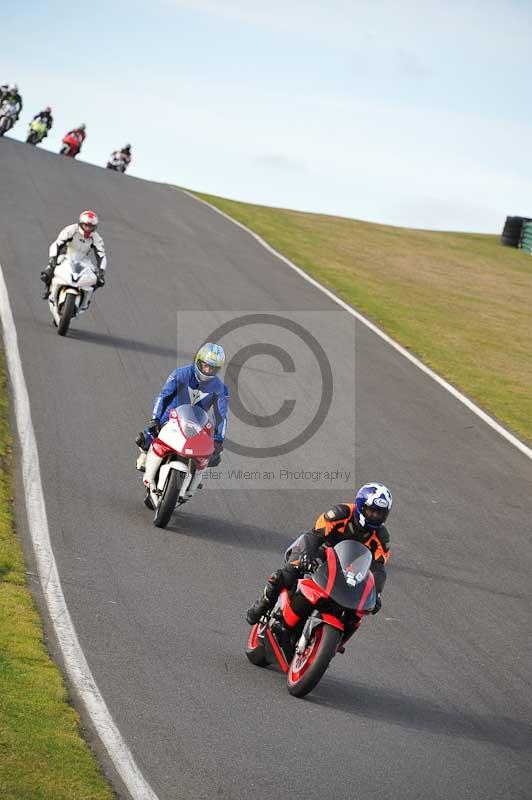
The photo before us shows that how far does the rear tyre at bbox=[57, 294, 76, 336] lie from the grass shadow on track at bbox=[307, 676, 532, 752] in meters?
11.3

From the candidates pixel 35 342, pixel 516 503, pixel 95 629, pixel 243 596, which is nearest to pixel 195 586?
pixel 243 596

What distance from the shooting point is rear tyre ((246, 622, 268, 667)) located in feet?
30.4

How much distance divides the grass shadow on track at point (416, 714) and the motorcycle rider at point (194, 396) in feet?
13.2

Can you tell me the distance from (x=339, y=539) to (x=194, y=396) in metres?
4.26

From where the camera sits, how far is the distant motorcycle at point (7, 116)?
44.4 meters

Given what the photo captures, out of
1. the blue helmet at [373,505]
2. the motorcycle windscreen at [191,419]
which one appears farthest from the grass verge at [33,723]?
the motorcycle windscreen at [191,419]

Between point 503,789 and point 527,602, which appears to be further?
point 527,602

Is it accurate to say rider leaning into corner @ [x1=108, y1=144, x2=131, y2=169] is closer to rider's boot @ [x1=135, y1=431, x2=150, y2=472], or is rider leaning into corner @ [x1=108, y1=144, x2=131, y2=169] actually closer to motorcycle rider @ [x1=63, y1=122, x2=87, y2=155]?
motorcycle rider @ [x1=63, y1=122, x2=87, y2=155]

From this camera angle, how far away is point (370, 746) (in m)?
8.23

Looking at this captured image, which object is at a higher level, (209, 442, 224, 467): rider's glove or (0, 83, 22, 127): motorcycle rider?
(0, 83, 22, 127): motorcycle rider

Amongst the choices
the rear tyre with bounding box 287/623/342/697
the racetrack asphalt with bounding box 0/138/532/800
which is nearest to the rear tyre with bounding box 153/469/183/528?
the racetrack asphalt with bounding box 0/138/532/800

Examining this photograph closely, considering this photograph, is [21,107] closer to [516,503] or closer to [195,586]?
[516,503]

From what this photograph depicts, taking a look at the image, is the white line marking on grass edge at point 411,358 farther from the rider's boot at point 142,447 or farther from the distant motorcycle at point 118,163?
the distant motorcycle at point 118,163

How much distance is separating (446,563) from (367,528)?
416cm
